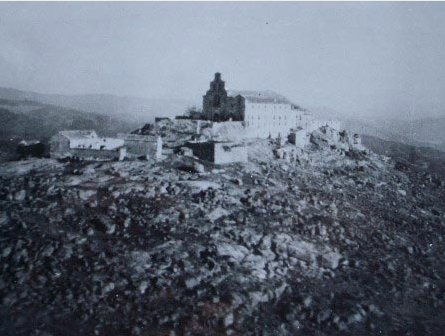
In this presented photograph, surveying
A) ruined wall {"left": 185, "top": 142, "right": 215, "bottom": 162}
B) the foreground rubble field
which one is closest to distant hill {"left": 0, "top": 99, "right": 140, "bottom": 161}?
ruined wall {"left": 185, "top": 142, "right": 215, "bottom": 162}

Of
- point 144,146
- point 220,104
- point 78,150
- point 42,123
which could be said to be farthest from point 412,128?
point 78,150

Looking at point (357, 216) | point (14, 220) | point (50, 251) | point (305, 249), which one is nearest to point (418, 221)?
point (357, 216)

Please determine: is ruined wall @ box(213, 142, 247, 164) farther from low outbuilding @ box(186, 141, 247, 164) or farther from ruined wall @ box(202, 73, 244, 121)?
ruined wall @ box(202, 73, 244, 121)

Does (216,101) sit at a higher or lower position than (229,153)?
higher

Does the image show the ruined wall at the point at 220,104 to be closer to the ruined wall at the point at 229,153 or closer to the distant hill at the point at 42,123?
the ruined wall at the point at 229,153

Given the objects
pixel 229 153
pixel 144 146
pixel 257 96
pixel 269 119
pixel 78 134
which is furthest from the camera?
pixel 257 96

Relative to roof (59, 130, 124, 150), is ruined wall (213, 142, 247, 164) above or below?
below

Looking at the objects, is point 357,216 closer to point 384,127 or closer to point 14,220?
point 14,220

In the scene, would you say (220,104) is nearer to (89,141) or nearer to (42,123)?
(89,141)
